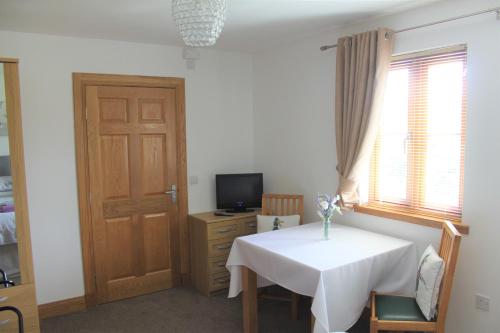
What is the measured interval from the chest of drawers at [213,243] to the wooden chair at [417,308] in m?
1.71

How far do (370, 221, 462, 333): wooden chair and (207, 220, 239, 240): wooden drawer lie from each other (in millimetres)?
1710

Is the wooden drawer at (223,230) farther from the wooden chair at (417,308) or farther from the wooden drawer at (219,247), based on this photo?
the wooden chair at (417,308)

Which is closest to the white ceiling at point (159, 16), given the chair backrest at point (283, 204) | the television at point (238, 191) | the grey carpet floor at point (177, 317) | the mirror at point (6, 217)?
the mirror at point (6, 217)

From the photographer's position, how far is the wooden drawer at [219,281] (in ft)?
12.7

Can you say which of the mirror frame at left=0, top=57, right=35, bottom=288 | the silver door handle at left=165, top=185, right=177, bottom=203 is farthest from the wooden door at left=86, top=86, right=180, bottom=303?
the mirror frame at left=0, top=57, right=35, bottom=288

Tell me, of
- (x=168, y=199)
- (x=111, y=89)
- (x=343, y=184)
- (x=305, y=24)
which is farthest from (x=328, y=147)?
(x=111, y=89)

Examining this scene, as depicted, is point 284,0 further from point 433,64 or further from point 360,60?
point 433,64

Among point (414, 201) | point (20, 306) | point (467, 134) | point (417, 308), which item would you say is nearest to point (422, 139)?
point (467, 134)

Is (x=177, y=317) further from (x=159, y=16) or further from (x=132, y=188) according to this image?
(x=159, y=16)

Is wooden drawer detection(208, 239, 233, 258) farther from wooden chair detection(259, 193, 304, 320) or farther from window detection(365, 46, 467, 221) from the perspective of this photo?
window detection(365, 46, 467, 221)

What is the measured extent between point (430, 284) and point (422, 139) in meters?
1.09

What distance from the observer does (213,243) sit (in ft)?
12.6

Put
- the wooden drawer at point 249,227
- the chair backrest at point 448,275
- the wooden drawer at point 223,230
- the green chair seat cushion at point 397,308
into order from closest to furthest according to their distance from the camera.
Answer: the chair backrest at point 448,275 → the green chair seat cushion at point 397,308 → the wooden drawer at point 223,230 → the wooden drawer at point 249,227

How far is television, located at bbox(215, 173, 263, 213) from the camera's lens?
13.6ft
